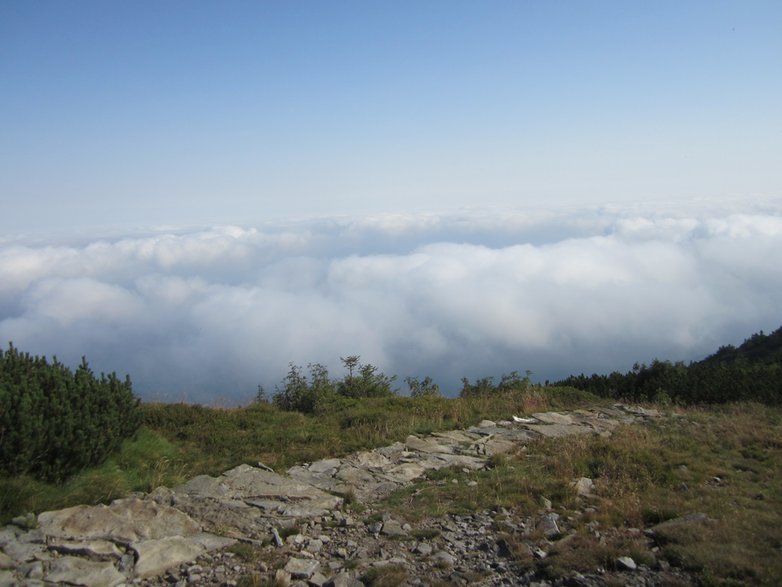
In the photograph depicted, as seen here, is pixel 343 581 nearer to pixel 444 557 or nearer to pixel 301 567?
pixel 301 567

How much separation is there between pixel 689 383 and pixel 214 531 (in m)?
17.9

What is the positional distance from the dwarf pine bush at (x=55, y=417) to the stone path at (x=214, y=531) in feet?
4.44

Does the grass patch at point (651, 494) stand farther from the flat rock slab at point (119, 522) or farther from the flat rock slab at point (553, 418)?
the flat rock slab at point (119, 522)

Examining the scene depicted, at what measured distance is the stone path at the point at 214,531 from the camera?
227 inches

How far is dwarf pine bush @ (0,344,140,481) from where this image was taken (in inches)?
303

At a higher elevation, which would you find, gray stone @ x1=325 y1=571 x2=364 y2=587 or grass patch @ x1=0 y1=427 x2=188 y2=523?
grass patch @ x1=0 y1=427 x2=188 y2=523

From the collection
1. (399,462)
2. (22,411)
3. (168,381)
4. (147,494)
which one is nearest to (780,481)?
(399,462)

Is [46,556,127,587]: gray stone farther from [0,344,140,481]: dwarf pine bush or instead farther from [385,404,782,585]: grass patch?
[385,404,782,585]: grass patch

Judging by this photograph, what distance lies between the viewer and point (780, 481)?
8.87 metres

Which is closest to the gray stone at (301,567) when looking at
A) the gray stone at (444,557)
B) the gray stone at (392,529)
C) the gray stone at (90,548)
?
the gray stone at (392,529)

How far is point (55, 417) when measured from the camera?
8.27m

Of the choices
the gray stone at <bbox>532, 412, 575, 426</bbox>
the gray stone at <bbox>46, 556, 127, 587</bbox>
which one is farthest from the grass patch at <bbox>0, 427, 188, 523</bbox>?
the gray stone at <bbox>532, 412, 575, 426</bbox>

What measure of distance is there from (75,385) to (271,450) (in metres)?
3.81

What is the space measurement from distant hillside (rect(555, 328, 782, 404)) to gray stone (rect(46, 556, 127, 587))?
1728cm
